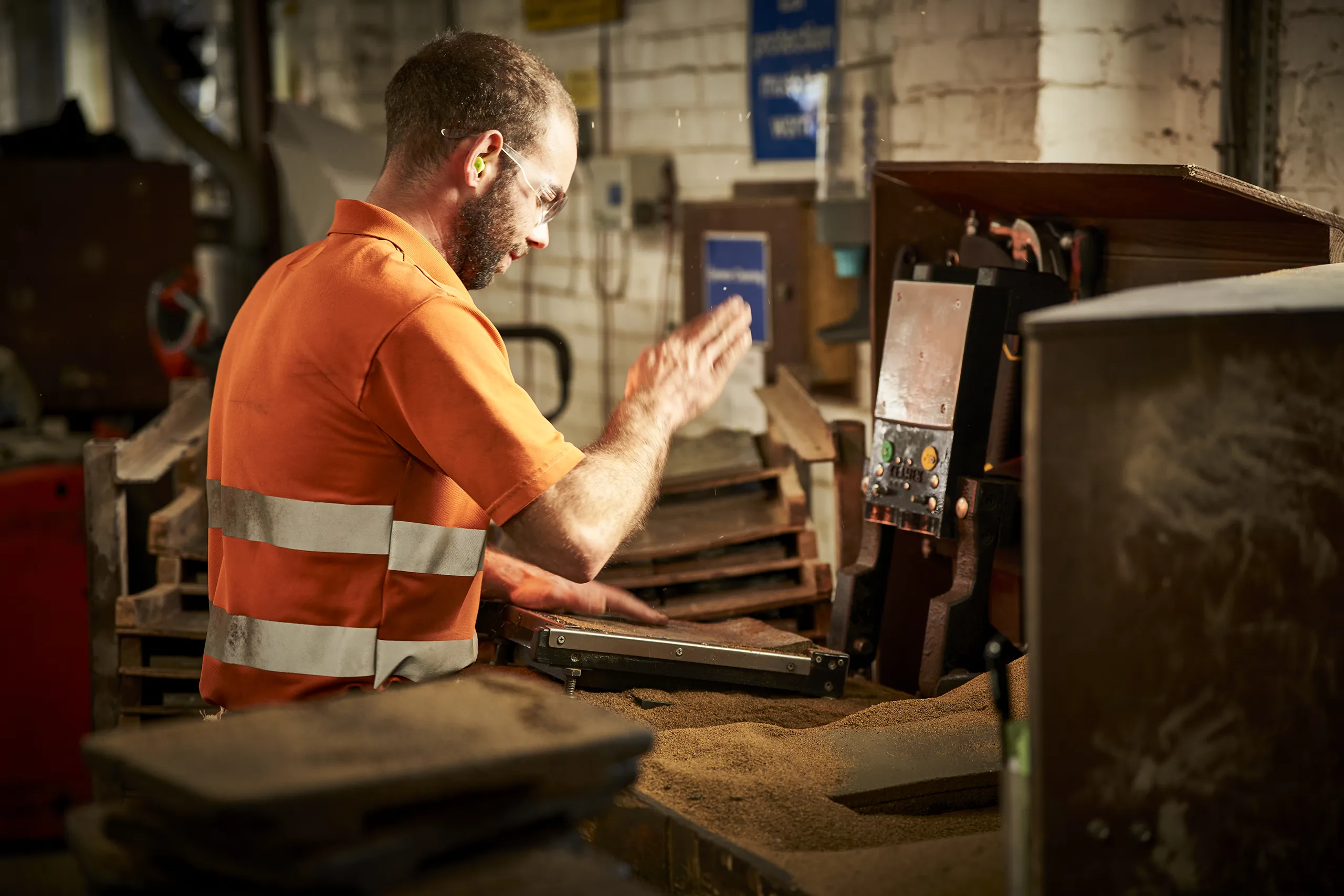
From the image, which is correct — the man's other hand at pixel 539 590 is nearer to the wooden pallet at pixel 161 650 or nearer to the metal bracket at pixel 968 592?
the metal bracket at pixel 968 592

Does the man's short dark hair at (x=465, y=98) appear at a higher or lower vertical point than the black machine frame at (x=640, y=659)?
higher

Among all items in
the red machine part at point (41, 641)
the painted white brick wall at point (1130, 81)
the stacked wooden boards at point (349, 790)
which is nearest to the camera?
the stacked wooden boards at point (349, 790)

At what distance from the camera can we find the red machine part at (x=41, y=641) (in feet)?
11.7

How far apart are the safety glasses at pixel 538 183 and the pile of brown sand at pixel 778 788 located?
0.74m

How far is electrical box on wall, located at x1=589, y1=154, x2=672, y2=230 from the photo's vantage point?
4.54m

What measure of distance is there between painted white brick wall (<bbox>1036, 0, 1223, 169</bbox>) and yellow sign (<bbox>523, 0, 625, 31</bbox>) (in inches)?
89.3

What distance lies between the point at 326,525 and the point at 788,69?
8.99ft

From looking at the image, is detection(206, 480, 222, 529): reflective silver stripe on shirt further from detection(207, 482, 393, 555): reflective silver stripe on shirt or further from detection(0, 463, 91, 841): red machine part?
detection(0, 463, 91, 841): red machine part

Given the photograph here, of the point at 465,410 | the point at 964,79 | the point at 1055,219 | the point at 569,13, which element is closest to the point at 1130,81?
the point at 964,79

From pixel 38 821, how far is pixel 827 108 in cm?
289

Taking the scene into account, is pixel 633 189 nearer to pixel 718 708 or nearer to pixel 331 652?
pixel 718 708

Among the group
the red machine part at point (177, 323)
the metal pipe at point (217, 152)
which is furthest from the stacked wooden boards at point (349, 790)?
the metal pipe at point (217, 152)

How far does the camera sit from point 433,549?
65.2 inches

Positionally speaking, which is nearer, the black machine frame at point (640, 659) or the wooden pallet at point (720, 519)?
the black machine frame at point (640, 659)
